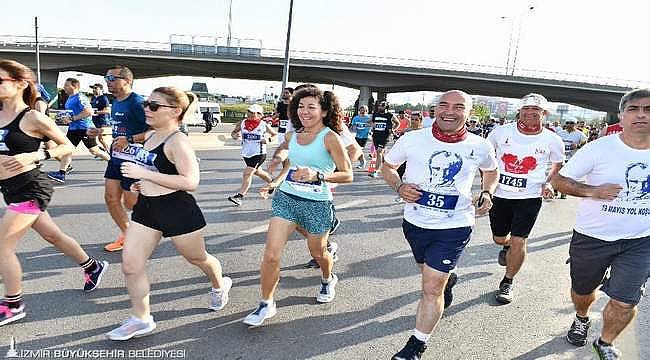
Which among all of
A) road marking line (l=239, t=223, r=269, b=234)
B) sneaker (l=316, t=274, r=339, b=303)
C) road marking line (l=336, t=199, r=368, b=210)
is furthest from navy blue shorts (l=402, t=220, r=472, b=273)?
road marking line (l=336, t=199, r=368, b=210)

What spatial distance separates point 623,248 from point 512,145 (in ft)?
4.93

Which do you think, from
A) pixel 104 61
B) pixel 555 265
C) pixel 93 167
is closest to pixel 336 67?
pixel 104 61

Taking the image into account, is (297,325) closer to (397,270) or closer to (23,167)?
(397,270)

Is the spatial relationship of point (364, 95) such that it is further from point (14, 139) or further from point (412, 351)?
point (412, 351)

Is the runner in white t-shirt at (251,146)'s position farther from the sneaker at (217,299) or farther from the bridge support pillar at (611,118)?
the bridge support pillar at (611,118)

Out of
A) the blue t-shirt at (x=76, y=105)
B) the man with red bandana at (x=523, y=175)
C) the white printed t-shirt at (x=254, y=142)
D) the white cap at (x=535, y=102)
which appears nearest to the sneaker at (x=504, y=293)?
the man with red bandana at (x=523, y=175)

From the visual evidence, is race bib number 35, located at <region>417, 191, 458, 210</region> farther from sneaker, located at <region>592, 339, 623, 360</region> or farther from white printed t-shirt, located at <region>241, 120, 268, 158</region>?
white printed t-shirt, located at <region>241, 120, 268, 158</region>

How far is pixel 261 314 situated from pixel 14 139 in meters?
2.18

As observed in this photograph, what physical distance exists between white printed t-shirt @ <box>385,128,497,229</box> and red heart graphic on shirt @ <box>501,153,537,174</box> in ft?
4.20

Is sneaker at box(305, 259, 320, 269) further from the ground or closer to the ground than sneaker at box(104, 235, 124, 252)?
further from the ground

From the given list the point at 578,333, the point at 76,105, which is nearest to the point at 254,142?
the point at 76,105

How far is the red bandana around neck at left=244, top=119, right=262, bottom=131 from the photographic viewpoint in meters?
7.48

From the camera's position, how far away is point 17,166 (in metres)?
3.10

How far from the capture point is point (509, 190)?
13.9 ft
